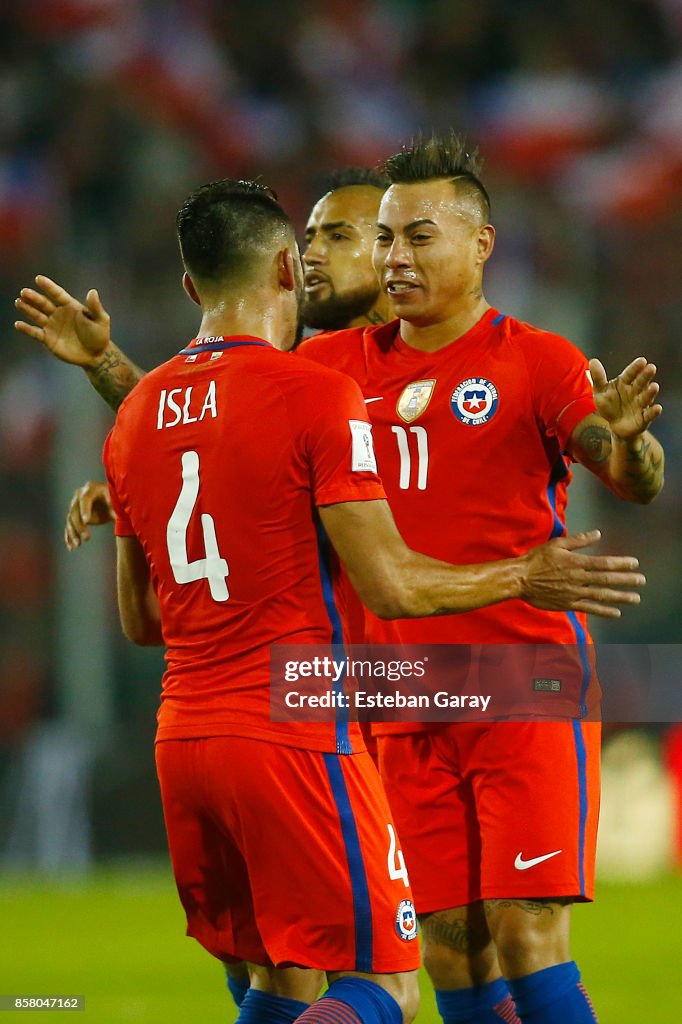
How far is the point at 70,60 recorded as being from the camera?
1405 centimetres

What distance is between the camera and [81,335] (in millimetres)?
4215

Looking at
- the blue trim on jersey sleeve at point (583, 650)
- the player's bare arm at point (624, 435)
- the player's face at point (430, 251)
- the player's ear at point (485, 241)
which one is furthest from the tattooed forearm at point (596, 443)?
the player's ear at point (485, 241)

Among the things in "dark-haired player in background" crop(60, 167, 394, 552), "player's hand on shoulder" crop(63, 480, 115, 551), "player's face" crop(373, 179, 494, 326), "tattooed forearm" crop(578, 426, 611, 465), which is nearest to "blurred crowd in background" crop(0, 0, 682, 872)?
"dark-haired player in background" crop(60, 167, 394, 552)

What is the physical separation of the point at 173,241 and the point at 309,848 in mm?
10275

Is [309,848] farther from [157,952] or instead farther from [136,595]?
[157,952]

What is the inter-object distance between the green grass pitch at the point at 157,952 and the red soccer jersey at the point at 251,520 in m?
3.34

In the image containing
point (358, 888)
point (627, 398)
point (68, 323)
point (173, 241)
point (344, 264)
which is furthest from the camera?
point (173, 241)

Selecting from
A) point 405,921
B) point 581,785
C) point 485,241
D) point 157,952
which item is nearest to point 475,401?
point 485,241

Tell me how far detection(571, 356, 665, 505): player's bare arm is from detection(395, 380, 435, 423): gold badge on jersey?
44 centimetres

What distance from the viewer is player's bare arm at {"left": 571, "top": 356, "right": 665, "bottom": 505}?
11.6 ft

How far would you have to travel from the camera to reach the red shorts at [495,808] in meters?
3.76

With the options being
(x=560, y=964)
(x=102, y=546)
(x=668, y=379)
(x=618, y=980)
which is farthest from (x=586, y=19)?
(x=560, y=964)

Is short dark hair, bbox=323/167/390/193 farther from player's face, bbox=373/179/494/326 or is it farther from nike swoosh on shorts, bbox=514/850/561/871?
nike swoosh on shorts, bbox=514/850/561/871

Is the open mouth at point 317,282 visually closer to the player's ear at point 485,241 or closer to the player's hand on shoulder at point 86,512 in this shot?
the player's ear at point 485,241
